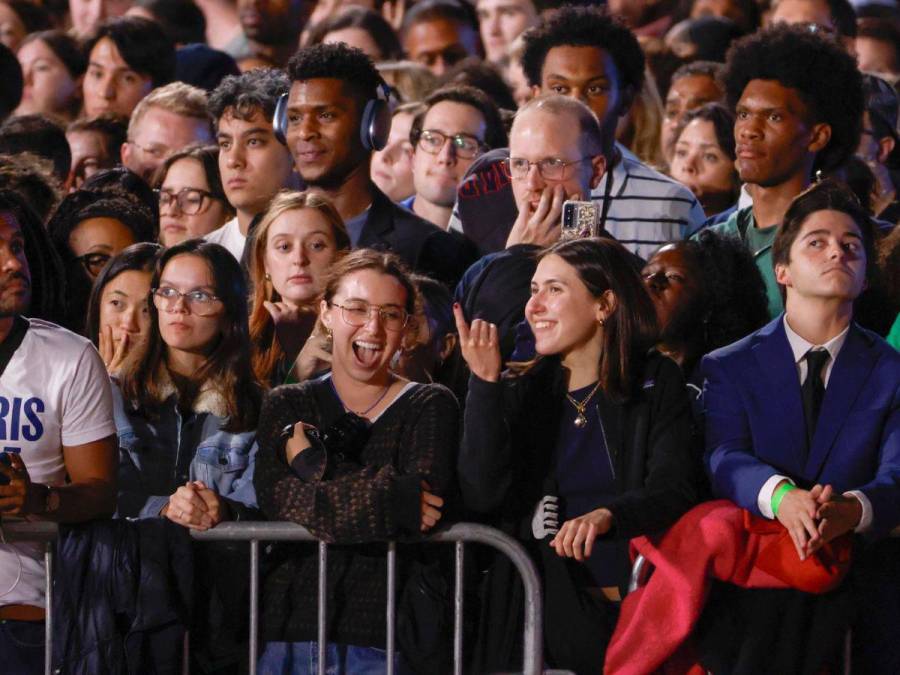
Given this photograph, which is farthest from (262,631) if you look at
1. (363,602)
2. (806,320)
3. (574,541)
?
(806,320)

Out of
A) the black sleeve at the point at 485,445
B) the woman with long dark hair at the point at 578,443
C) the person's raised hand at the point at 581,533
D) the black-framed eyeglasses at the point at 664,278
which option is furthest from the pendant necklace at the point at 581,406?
the black-framed eyeglasses at the point at 664,278

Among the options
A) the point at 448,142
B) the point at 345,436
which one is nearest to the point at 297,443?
the point at 345,436

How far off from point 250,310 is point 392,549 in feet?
4.74

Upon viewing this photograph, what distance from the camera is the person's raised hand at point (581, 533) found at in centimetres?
458

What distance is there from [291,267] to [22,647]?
5.65 feet

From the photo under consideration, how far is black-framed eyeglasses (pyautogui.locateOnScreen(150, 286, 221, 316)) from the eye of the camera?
5355 millimetres

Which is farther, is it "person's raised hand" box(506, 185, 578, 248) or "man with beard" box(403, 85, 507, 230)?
"man with beard" box(403, 85, 507, 230)

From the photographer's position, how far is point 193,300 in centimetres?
537

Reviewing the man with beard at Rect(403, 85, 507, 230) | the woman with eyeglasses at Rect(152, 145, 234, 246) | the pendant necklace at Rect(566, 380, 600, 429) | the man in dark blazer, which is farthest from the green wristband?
the woman with eyeglasses at Rect(152, 145, 234, 246)

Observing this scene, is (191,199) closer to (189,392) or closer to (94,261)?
(94,261)

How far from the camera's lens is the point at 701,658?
4.80 meters

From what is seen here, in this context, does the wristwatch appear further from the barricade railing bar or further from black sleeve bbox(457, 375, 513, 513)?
black sleeve bbox(457, 375, 513, 513)

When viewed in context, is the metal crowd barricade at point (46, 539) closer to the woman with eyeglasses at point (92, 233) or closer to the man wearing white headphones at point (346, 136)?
the woman with eyeglasses at point (92, 233)

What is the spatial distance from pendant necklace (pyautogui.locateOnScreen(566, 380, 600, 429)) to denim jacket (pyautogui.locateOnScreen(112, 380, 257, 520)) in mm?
933
